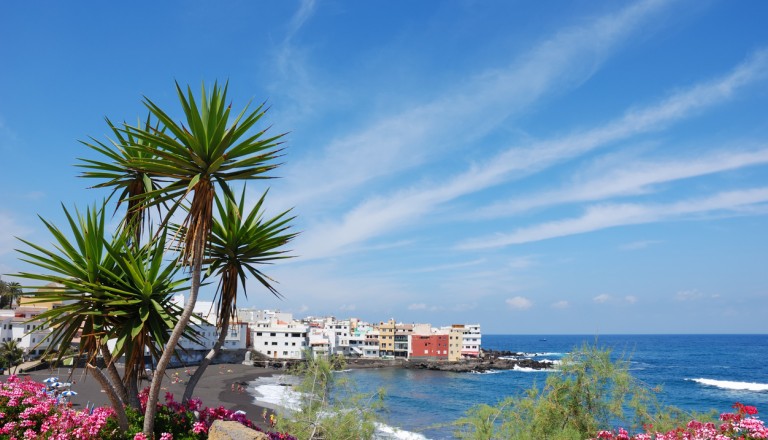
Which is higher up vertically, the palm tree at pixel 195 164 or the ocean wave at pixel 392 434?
the palm tree at pixel 195 164

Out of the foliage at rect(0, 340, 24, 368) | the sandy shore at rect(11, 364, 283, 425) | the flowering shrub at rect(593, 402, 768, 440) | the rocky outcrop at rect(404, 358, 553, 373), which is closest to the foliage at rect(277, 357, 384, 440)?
the flowering shrub at rect(593, 402, 768, 440)

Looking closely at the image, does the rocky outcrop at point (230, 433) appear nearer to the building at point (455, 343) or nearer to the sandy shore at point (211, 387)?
the sandy shore at point (211, 387)

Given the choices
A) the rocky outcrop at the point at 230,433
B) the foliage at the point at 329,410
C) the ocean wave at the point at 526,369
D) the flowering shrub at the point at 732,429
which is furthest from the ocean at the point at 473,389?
the flowering shrub at the point at 732,429

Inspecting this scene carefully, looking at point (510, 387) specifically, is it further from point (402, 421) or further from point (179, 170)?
point (179, 170)

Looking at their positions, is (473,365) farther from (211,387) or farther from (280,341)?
(211,387)

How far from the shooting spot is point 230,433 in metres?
9.43

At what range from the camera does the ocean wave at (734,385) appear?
238 feet

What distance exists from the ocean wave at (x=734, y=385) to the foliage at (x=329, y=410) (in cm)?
7115

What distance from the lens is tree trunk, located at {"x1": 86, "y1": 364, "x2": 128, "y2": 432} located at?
29.2ft

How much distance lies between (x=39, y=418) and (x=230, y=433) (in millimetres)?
3621

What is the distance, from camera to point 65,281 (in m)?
9.25

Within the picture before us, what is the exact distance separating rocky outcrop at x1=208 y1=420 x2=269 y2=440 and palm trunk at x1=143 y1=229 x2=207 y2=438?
102cm

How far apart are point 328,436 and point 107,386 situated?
9.94 m

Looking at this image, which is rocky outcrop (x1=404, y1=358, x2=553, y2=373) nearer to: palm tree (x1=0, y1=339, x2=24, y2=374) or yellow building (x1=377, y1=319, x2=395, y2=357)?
yellow building (x1=377, y1=319, x2=395, y2=357)
